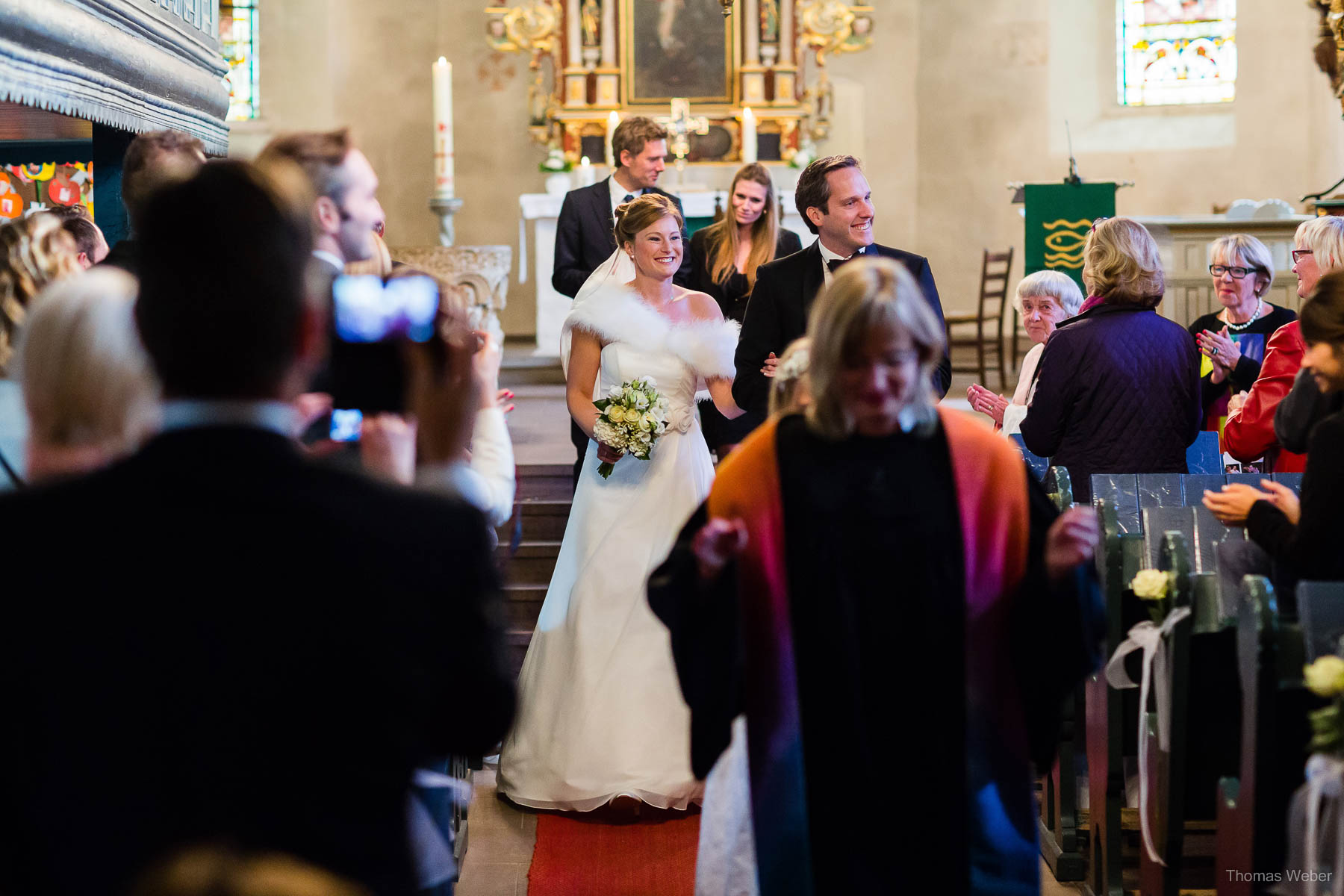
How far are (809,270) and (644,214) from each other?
68 centimetres

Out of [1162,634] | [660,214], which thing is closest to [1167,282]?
[660,214]

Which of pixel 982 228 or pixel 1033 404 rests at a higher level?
pixel 982 228

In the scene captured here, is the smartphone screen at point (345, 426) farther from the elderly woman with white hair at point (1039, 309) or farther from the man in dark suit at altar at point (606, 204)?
the elderly woman with white hair at point (1039, 309)

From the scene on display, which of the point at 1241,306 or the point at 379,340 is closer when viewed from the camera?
the point at 379,340

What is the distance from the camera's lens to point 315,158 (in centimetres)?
238

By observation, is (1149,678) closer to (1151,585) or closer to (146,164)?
(1151,585)

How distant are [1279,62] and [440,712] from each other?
13.4m

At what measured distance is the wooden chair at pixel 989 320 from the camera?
1161 cm

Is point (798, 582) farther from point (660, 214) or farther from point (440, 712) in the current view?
point (660, 214)

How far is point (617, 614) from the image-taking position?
4.54m

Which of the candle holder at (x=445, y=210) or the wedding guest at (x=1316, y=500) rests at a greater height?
the candle holder at (x=445, y=210)

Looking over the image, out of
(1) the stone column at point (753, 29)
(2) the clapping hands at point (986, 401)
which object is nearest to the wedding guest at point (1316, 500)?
(2) the clapping hands at point (986, 401)

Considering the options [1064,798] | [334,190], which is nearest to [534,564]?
[1064,798]

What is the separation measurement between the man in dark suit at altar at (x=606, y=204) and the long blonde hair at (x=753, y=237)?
0.56ft
